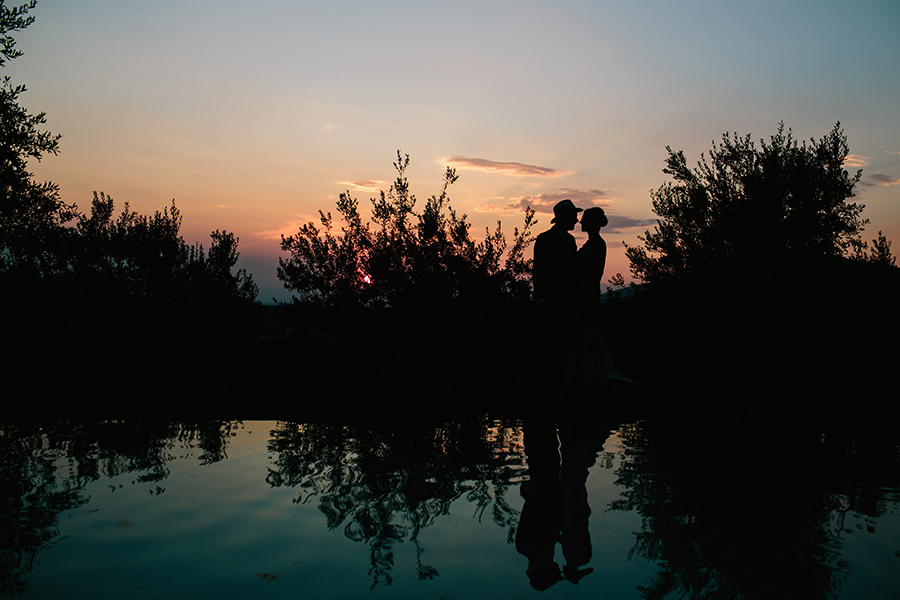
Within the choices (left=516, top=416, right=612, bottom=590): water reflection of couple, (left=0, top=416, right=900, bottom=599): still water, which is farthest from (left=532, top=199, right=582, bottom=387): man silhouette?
(left=0, top=416, right=900, bottom=599): still water

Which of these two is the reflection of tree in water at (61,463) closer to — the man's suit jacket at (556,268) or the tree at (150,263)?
the man's suit jacket at (556,268)

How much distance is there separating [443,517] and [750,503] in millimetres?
1800

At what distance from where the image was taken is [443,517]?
344 centimetres

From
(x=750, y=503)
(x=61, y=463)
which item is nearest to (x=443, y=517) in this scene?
(x=750, y=503)

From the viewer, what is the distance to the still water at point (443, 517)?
2582 mm

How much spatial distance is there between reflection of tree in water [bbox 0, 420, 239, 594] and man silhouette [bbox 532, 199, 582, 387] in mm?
3798

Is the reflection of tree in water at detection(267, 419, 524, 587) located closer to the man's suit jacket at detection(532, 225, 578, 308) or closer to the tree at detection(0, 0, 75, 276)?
the man's suit jacket at detection(532, 225, 578, 308)

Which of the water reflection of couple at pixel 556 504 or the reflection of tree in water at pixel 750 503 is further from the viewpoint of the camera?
the water reflection of couple at pixel 556 504

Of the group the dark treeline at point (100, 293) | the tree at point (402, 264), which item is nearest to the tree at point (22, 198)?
the dark treeline at point (100, 293)

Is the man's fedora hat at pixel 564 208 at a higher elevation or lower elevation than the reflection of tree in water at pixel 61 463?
higher

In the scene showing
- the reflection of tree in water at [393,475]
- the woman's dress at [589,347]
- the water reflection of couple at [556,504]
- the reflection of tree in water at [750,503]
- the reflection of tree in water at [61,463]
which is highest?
the woman's dress at [589,347]

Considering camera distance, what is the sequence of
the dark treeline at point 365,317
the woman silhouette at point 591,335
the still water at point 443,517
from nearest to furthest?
the still water at point 443,517 < the woman silhouette at point 591,335 < the dark treeline at point 365,317

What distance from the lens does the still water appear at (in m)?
2.58

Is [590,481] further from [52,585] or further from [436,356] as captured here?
[436,356]
